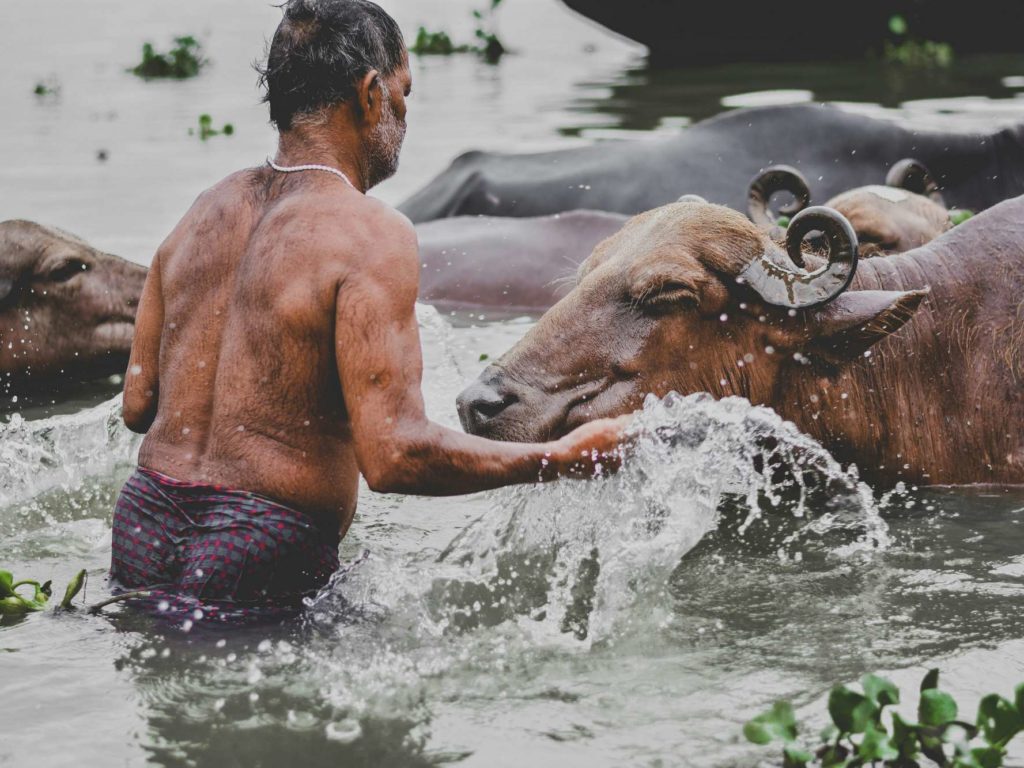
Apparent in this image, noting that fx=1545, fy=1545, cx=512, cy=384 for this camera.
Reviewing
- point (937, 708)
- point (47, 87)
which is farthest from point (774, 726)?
point (47, 87)

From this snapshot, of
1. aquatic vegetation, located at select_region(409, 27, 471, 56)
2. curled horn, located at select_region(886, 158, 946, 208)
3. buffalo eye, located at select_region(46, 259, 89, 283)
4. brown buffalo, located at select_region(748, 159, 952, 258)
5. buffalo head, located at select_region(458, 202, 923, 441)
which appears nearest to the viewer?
buffalo head, located at select_region(458, 202, 923, 441)

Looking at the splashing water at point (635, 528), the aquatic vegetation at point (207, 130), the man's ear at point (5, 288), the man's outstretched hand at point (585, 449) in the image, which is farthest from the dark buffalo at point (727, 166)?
the man's outstretched hand at point (585, 449)

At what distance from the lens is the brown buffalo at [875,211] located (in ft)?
22.0

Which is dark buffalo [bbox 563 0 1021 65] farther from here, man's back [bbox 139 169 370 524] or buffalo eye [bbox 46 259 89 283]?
man's back [bbox 139 169 370 524]

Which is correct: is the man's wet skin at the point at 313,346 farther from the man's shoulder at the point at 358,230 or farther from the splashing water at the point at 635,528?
the splashing water at the point at 635,528

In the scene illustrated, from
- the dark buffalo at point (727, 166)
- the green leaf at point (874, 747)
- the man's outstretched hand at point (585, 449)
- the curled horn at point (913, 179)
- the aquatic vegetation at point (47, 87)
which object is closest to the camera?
the green leaf at point (874, 747)

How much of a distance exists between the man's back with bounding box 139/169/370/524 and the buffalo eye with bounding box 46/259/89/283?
3469 millimetres

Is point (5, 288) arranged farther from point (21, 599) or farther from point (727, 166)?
point (727, 166)

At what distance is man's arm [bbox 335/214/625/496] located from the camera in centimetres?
398

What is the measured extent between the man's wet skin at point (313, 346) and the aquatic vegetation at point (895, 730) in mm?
943

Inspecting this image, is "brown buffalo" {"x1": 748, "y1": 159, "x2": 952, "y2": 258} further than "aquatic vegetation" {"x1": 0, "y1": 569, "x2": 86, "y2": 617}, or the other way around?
"brown buffalo" {"x1": 748, "y1": 159, "x2": 952, "y2": 258}

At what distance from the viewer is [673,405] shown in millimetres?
5074

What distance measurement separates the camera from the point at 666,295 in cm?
506

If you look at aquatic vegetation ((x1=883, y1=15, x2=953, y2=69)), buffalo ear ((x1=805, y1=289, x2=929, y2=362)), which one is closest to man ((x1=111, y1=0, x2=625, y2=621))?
buffalo ear ((x1=805, y1=289, x2=929, y2=362))
